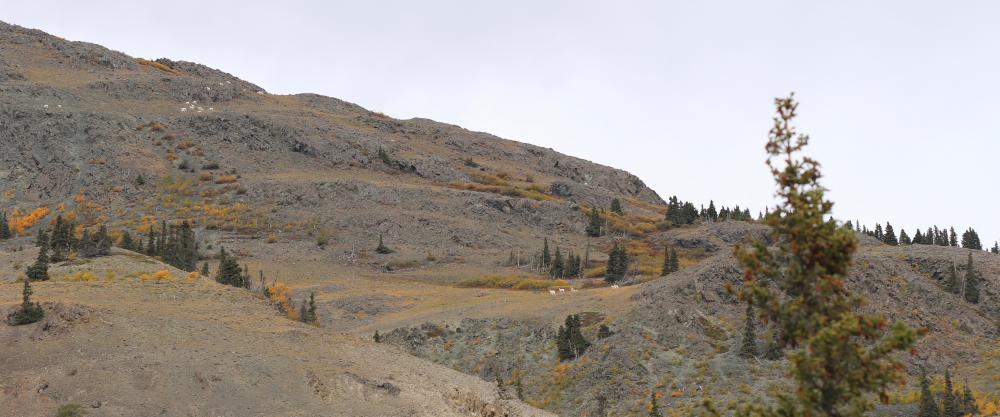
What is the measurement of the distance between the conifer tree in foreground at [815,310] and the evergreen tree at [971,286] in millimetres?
61703

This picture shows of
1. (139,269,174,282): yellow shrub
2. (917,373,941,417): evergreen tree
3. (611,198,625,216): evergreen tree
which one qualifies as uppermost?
(611,198,625,216): evergreen tree

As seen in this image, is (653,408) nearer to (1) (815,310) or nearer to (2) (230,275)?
(1) (815,310)

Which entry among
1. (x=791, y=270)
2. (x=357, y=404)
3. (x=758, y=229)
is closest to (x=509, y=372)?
(x=357, y=404)

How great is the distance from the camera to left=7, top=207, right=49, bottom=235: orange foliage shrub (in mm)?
103125

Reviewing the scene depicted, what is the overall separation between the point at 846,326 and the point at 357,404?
2617cm

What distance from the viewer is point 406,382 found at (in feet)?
124

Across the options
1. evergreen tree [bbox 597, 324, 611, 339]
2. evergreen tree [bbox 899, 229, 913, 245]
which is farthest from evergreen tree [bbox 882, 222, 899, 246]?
evergreen tree [bbox 597, 324, 611, 339]

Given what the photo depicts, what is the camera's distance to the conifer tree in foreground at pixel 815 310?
1188 cm

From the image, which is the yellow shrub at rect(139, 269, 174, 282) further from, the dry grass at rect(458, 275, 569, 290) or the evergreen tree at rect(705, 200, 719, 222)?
the evergreen tree at rect(705, 200, 719, 222)

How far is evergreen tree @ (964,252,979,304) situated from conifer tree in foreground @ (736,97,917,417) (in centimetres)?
6170

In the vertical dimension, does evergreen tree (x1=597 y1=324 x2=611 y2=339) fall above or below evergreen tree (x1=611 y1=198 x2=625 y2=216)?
below

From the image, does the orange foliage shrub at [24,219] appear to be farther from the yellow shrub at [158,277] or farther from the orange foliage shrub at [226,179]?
the yellow shrub at [158,277]

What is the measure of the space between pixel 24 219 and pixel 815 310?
379 feet

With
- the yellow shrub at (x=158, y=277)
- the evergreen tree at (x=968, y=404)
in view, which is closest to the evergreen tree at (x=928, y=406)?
the evergreen tree at (x=968, y=404)
